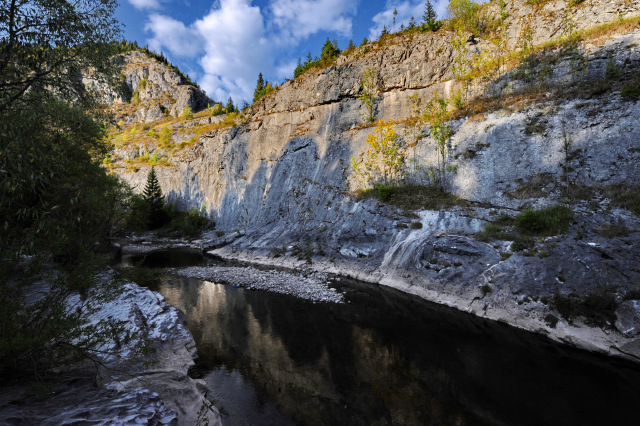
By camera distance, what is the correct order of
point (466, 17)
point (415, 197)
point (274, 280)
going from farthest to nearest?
1. point (466, 17)
2. point (415, 197)
3. point (274, 280)

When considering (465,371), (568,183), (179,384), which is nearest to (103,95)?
(179,384)

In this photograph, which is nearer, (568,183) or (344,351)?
(344,351)

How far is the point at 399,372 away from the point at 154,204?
196 feet

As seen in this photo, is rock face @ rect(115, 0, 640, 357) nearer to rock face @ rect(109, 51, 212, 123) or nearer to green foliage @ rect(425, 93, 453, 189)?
green foliage @ rect(425, 93, 453, 189)

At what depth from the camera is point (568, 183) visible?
18.2 meters

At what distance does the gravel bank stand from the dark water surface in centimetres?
286

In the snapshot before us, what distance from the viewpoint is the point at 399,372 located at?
10008mm

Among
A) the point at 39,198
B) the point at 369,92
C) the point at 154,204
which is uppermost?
the point at 369,92

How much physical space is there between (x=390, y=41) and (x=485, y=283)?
3688cm

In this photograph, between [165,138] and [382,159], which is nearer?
[382,159]

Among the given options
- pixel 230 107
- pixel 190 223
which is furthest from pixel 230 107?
pixel 190 223

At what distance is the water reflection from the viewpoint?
26.5ft

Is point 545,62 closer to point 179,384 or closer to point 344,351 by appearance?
point 344,351

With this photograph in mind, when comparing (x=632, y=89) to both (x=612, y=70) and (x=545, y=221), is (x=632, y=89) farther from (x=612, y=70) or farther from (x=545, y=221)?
(x=545, y=221)
